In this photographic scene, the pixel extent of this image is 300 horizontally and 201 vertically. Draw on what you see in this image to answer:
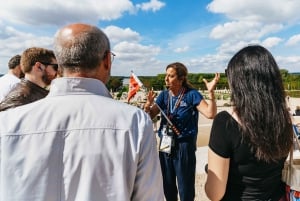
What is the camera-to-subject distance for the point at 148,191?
1.46 m

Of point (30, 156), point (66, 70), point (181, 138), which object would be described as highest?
point (66, 70)

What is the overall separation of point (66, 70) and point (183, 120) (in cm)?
277

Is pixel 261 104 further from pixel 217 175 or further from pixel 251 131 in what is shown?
pixel 217 175

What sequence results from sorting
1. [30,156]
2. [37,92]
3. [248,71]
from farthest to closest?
[37,92]
[248,71]
[30,156]

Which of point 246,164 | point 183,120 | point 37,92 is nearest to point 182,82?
point 183,120

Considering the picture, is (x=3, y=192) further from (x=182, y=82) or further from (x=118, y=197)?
(x=182, y=82)

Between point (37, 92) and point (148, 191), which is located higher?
point (37, 92)

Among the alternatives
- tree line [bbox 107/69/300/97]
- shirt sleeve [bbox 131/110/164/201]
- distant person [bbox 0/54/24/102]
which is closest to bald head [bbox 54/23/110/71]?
shirt sleeve [bbox 131/110/164/201]

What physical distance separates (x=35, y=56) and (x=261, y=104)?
1.88 meters

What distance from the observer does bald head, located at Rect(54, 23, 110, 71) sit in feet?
4.70

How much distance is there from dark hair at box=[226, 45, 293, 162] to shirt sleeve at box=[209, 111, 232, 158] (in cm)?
9

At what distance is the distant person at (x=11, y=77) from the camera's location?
459 centimetres

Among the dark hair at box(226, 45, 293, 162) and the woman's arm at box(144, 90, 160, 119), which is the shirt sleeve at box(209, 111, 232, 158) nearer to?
the dark hair at box(226, 45, 293, 162)

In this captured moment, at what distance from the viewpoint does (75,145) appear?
1372mm
